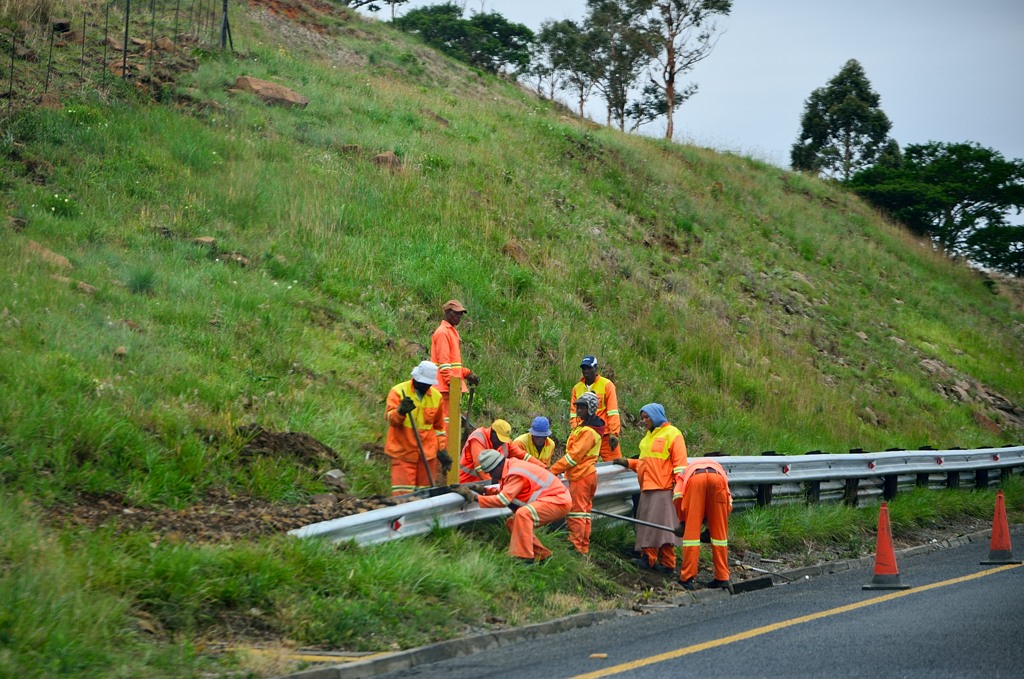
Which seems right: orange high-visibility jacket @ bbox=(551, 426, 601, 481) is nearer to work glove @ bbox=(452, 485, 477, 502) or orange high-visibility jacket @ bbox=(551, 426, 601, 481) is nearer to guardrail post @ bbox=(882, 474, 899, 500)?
work glove @ bbox=(452, 485, 477, 502)

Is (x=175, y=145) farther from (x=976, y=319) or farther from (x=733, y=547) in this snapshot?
(x=976, y=319)

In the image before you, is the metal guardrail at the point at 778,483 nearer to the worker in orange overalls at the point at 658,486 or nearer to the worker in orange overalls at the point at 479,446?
the worker in orange overalls at the point at 658,486

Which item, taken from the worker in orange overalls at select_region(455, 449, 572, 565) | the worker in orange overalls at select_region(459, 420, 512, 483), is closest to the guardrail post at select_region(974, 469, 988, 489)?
the worker in orange overalls at select_region(459, 420, 512, 483)

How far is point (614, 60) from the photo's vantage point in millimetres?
50219

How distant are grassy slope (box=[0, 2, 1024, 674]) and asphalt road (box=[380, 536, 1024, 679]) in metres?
0.90

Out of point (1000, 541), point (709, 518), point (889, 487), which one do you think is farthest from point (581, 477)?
point (889, 487)

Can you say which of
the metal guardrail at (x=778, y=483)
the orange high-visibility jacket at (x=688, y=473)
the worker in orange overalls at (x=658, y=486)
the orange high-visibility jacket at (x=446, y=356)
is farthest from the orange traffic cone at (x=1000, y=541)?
the orange high-visibility jacket at (x=446, y=356)

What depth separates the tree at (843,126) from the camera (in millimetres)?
52500

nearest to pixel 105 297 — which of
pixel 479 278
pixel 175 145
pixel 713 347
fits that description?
pixel 175 145

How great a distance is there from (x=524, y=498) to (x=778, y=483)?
16.2 feet

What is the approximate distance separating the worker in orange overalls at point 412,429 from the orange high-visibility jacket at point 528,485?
3.22 feet

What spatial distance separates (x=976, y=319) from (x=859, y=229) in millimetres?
5042

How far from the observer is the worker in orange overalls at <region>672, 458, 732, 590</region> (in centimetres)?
1034

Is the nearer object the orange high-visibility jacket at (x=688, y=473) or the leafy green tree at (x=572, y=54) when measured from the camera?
the orange high-visibility jacket at (x=688, y=473)
